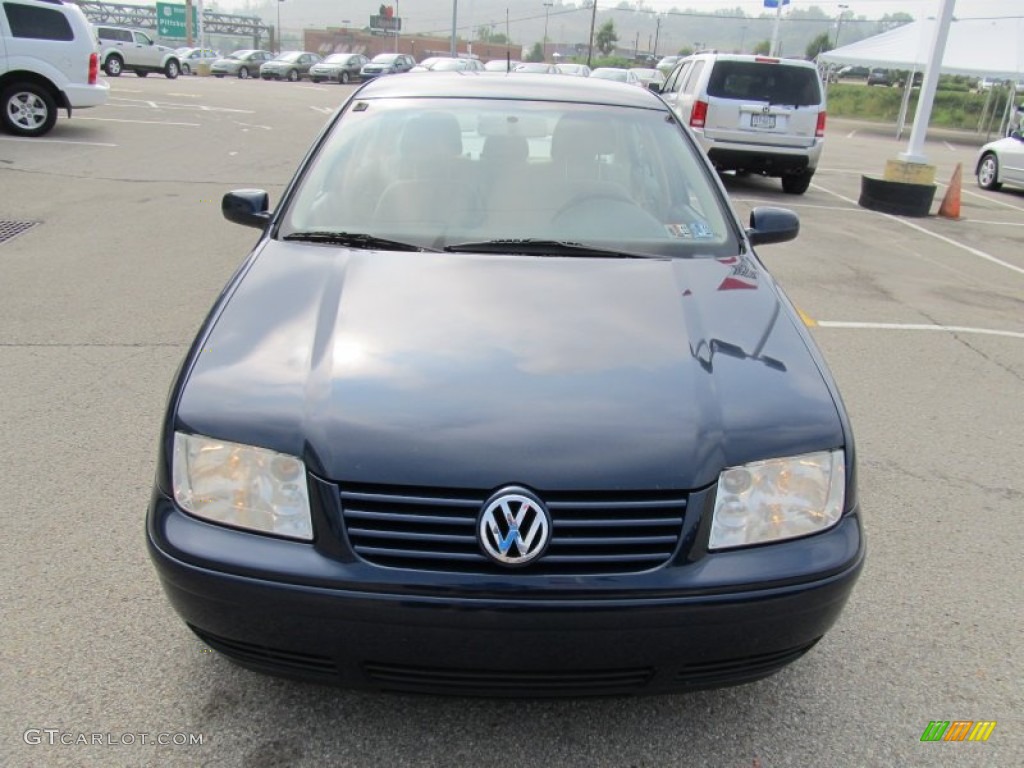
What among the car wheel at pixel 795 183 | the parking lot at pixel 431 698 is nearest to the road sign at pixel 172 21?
the car wheel at pixel 795 183

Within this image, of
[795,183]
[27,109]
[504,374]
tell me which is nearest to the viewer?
[504,374]

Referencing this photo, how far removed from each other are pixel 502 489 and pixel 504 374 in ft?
1.21

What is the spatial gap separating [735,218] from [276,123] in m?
16.5

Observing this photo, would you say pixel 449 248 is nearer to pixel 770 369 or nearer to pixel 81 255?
pixel 770 369

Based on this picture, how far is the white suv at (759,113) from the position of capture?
11797mm

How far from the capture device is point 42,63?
1233 cm

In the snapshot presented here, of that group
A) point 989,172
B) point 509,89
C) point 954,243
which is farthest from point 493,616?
point 989,172

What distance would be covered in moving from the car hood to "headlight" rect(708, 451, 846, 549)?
0.14 ft

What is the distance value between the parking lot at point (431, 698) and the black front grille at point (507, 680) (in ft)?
0.81

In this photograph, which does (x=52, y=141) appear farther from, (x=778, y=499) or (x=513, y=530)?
(x=778, y=499)

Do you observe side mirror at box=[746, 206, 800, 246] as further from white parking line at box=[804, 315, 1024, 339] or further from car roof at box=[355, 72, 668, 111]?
white parking line at box=[804, 315, 1024, 339]

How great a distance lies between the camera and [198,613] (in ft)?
Result: 6.48

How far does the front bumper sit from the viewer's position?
183 cm

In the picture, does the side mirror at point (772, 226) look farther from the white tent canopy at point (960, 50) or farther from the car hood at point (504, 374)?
the white tent canopy at point (960, 50)
